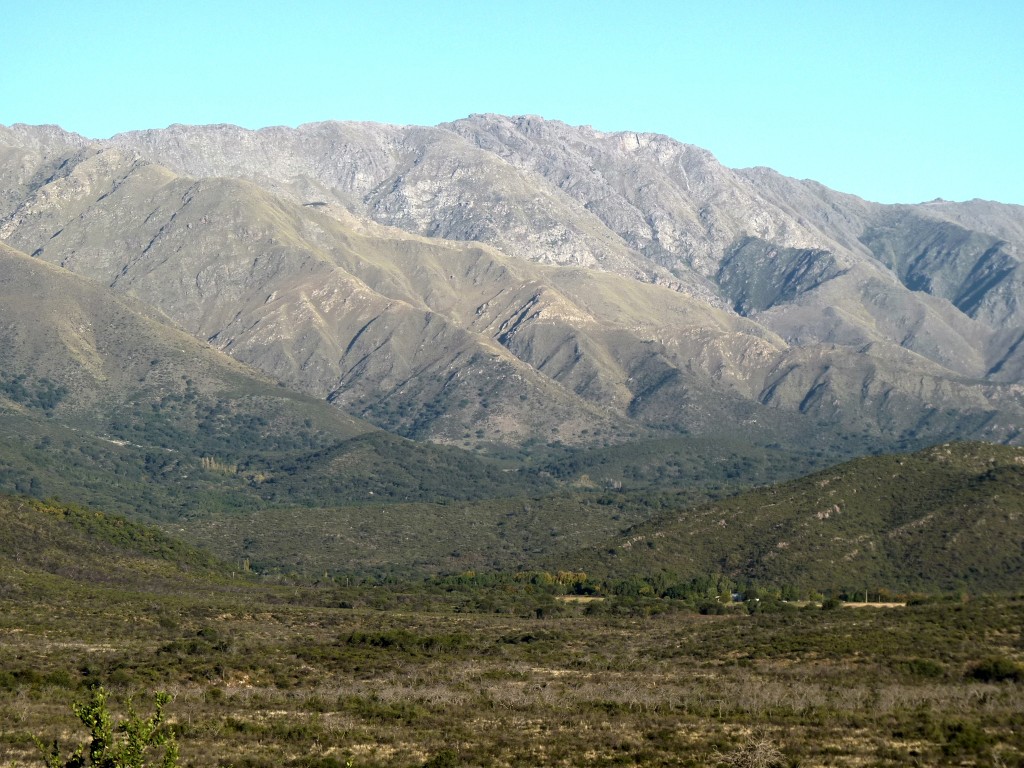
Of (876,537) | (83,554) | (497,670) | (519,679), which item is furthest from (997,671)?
(83,554)

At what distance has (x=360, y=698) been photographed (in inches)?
3366

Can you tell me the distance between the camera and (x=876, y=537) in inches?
7136

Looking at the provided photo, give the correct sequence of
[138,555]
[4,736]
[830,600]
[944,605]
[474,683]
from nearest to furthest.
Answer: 1. [4,736]
2. [474,683]
3. [944,605]
4. [830,600]
5. [138,555]

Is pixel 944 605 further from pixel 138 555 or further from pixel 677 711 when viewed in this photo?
pixel 138 555

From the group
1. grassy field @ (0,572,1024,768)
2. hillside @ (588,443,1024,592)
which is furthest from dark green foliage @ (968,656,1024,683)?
hillside @ (588,443,1024,592)

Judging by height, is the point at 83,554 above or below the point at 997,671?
below

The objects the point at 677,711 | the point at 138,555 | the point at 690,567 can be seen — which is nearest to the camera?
the point at 677,711

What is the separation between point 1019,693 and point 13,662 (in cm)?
5881

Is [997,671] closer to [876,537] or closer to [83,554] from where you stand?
[876,537]

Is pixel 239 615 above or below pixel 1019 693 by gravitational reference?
below

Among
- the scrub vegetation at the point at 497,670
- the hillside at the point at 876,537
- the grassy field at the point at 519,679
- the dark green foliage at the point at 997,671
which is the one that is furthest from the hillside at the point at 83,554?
the dark green foliage at the point at 997,671

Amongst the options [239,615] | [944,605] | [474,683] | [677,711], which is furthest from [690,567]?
[677,711]

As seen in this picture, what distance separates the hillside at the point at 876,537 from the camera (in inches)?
6668

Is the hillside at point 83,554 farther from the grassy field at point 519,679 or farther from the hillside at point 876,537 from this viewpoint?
the hillside at point 876,537
